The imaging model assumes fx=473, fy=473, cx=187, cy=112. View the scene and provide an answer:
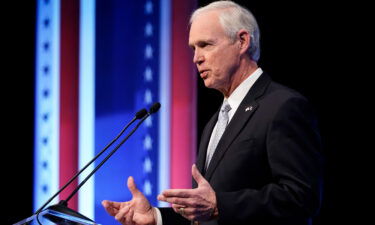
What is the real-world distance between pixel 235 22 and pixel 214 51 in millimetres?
151

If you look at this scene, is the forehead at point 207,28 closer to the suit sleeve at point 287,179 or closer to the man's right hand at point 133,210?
the suit sleeve at point 287,179

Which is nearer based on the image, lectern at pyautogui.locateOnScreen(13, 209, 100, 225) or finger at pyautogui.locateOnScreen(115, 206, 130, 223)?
lectern at pyautogui.locateOnScreen(13, 209, 100, 225)

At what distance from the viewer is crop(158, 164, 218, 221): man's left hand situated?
1338 mm

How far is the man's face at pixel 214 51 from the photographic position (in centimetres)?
185

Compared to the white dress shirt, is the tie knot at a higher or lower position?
lower

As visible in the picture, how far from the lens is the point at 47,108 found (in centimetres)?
322

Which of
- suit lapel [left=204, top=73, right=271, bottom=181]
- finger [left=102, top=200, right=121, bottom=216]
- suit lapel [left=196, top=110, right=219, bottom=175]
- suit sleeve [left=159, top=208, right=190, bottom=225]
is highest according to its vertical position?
suit lapel [left=204, top=73, right=271, bottom=181]

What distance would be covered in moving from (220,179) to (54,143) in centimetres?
191

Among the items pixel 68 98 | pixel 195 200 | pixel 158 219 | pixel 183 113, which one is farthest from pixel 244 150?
pixel 68 98

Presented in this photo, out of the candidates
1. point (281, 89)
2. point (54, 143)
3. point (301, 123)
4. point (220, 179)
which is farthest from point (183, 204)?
point (54, 143)

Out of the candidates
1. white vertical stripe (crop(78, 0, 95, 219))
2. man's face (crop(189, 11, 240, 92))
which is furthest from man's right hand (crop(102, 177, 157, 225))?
white vertical stripe (crop(78, 0, 95, 219))

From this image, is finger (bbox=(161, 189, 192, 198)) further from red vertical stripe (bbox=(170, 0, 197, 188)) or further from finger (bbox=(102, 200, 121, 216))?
red vertical stripe (bbox=(170, 0, 197, 188))

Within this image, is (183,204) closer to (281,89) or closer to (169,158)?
(281,89)

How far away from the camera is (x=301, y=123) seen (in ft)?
5.04
